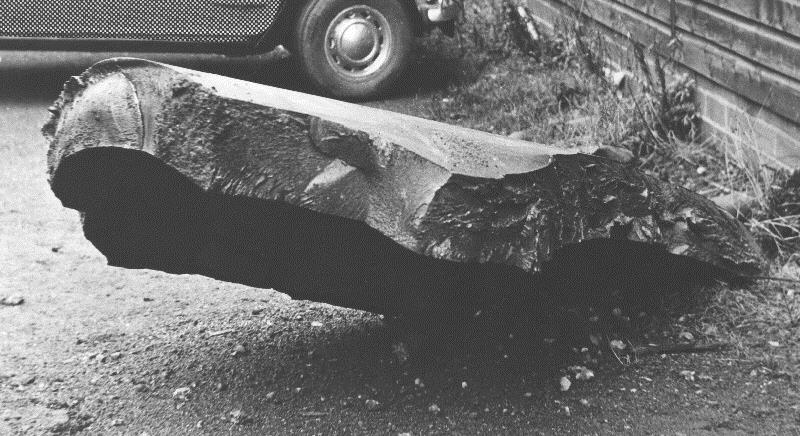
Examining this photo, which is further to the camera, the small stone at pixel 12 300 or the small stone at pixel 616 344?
the small stone at pixel 12 300

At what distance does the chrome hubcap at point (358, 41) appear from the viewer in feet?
22.0

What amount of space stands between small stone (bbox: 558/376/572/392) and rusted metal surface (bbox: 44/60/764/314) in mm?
300

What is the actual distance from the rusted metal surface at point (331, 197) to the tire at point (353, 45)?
11.9ft

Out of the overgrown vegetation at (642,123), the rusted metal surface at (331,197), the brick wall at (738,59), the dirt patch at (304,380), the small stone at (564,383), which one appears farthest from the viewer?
the brick wall at (738,59)

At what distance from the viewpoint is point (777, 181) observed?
4.09m

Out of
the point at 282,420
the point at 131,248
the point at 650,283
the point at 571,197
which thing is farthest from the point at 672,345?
the point at 131,248

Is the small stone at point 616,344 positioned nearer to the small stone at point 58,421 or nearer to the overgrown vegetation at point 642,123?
the overgrown vegetation at point 642,123

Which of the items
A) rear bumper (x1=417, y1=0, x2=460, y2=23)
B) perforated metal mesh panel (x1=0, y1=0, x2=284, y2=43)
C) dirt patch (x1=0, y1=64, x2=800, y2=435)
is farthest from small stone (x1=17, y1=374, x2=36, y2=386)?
rear bumper (x1=417, y1=0, x2=460, y2=23)

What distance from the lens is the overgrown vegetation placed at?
340 cm

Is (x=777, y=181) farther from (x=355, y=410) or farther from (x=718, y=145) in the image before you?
(x=355, y=410)

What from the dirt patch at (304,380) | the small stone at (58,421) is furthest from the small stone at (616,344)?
the small stone at (58,421)

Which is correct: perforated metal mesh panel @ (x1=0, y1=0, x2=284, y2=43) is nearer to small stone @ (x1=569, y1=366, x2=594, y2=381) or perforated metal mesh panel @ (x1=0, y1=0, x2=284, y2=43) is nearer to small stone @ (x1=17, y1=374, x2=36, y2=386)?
small stone @ (x1=17, y1=374, x2=36, y2=386)

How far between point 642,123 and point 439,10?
226cm

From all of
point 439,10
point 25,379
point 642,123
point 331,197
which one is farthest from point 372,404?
point 439,10
